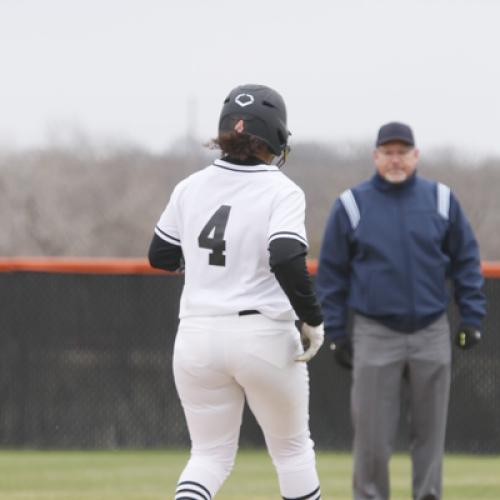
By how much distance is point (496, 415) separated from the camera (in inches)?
513

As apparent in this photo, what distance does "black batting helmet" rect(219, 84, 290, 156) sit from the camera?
19.1 ft

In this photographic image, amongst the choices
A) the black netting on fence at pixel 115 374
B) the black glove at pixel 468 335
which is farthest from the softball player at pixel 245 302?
the black netting on fence at pixel 115 374

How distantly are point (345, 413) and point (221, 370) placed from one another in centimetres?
760

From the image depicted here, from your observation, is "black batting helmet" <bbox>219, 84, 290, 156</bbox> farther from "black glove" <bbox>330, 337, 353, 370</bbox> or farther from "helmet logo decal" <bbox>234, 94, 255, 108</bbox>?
"black glove" <bbox>330, 337, 353, 370</bbox>

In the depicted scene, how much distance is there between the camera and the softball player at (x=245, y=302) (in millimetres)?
5648

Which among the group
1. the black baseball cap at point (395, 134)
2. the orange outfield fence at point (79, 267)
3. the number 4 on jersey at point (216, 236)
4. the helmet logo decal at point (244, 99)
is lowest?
the orange outfield fence at point (79, 267)

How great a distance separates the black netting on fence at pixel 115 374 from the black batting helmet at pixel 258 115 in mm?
7255

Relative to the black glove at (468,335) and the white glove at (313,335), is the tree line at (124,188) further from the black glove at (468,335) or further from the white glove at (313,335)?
the white glove at (313,335)

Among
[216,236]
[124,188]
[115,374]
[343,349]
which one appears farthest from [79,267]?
[124,188]

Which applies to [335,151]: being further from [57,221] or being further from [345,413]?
[345,413]

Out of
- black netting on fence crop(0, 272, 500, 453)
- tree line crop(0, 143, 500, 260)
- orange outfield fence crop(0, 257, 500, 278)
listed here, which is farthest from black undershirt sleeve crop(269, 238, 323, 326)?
tree line crop(0, 143, 500, 260)

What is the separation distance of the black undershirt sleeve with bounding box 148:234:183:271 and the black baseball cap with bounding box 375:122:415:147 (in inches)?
57.4

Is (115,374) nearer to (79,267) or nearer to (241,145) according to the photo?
(79,267)

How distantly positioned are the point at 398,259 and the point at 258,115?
150cm
